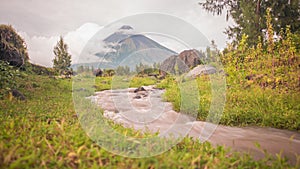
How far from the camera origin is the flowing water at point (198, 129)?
110 inches

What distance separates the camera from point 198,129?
11.6 ft

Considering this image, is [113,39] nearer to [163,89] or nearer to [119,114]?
[119,114]

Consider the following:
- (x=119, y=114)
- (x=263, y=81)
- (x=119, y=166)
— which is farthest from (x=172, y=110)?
(x=119, y=166)

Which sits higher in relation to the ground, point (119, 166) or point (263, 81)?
point (263, 81)

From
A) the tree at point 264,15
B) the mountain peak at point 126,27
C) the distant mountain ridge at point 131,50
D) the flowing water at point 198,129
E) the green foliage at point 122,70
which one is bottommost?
the flowing water at point 198,129

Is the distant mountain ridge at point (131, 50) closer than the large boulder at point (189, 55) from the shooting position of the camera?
Yes

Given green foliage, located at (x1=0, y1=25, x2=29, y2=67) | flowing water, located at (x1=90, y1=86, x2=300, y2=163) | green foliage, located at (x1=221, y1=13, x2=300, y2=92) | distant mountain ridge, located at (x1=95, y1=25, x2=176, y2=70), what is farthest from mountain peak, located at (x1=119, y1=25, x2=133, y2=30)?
green foliage, located at (x1=0, y1=25, x2=29, y2=67)

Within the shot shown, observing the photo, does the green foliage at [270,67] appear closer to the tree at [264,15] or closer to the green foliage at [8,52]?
the tree at [264,15]

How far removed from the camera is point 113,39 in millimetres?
2973

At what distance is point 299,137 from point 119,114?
2.99 meters

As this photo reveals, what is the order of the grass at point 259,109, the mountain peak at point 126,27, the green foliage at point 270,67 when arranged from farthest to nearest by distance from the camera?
the green foliage at point 270,67
the grass at point 259,109
the mountain peak at point 126,27

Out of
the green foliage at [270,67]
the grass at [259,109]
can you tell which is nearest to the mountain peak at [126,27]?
the grass at [259,109]

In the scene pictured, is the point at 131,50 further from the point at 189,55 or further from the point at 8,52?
the point at 8,52

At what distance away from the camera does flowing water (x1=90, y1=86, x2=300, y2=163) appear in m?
2.80
